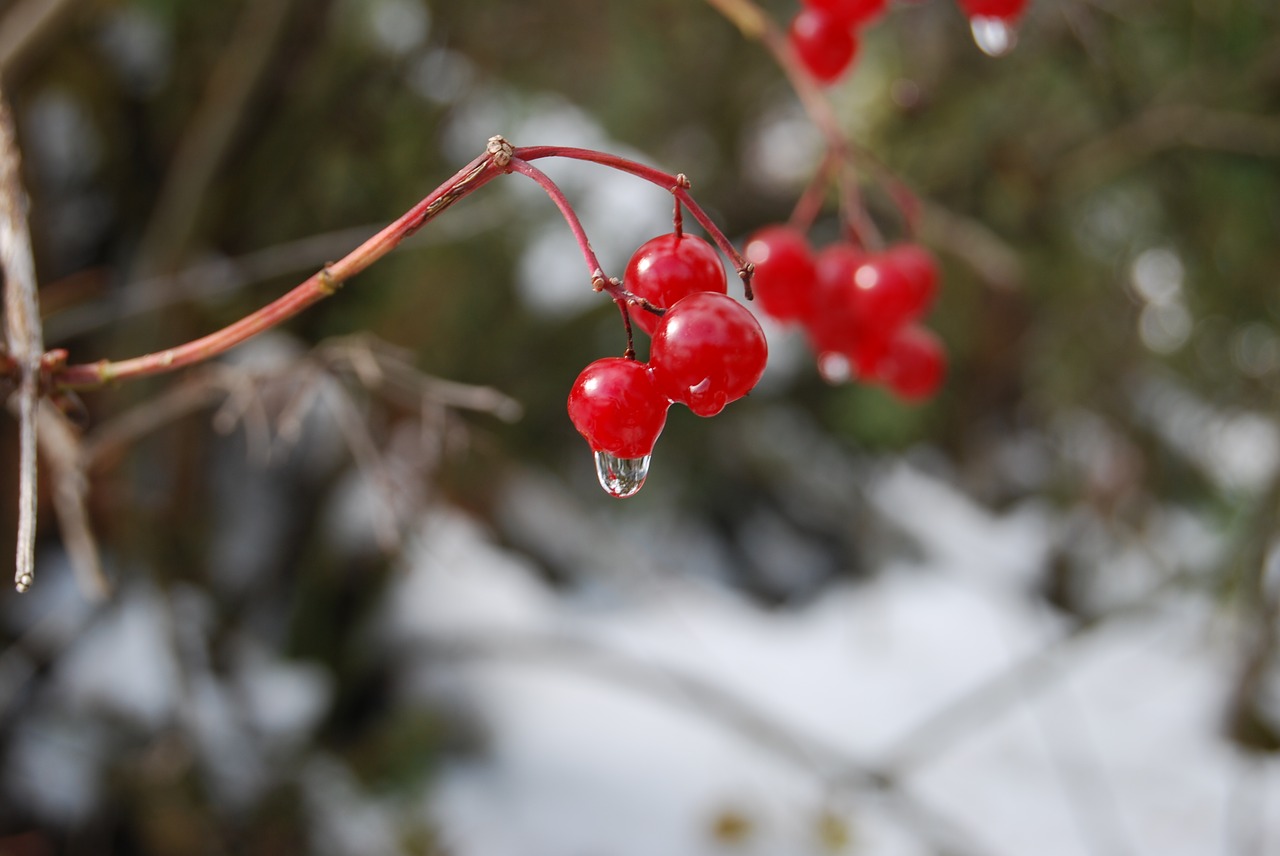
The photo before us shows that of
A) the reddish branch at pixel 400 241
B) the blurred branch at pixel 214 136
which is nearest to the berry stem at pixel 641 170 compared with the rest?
the reddish branch at pixel 400 241

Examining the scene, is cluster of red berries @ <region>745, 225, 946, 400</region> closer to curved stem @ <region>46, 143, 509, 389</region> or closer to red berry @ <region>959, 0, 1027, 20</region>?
red berry @ <region>959, 0, 1027, 20</region>

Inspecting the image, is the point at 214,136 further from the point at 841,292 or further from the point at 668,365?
the point at 668,365

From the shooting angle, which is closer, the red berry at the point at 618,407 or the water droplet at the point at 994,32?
the red berry at the point at 618,407

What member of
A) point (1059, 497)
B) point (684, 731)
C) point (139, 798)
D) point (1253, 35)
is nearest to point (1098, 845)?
point (684, 731)

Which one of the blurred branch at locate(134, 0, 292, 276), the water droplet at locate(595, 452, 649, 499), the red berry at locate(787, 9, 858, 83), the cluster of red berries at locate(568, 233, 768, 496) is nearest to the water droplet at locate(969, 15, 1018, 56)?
the red berry at locate(787, 9, 858, 83)

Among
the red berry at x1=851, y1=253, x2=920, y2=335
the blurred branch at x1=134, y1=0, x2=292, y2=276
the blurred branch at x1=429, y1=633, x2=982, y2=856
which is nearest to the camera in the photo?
the red berry at x1=851, y1=253, x2=920, y2=335

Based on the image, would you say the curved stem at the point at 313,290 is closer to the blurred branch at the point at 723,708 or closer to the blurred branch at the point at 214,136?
the blurred branch at the point at 214,136
